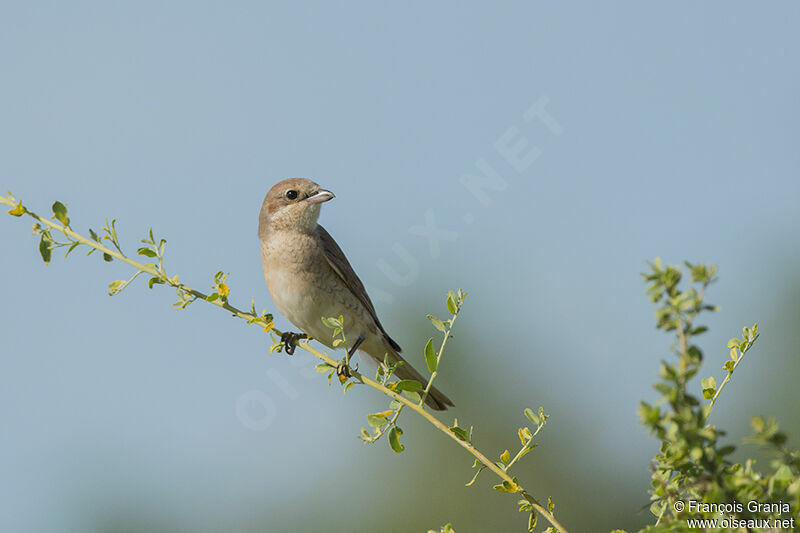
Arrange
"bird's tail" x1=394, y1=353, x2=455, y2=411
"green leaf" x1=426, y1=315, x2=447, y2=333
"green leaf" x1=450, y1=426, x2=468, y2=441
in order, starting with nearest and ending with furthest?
"green leaf" x1=450, y1=426, x2=468, y2=441, "green leaf" x1=426, y1=315, x2=447, y2=333, "bird's tail" x1=394, y1=353, x2=455, y2=411

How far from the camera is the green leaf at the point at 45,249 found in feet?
8.43

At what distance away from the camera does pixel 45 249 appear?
259 cm

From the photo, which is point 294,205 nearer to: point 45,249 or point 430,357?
point 45,249

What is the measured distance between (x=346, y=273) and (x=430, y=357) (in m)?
4.00

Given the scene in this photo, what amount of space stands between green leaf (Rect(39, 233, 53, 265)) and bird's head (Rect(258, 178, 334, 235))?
382 cm

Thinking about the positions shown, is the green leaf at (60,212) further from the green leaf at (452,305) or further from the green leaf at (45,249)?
the green leaf at (452,305)

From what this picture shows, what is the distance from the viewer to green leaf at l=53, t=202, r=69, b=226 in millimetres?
2629

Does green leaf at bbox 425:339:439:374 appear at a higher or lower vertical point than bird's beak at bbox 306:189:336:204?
lower

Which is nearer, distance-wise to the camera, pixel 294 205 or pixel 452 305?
pixel 452 305

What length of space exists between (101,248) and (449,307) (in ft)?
3.63

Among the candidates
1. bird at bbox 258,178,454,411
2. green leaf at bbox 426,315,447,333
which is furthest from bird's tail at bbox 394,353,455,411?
green leaf at bbox 426,315,447,333

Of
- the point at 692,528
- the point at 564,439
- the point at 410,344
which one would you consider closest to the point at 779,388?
the point at 564,439

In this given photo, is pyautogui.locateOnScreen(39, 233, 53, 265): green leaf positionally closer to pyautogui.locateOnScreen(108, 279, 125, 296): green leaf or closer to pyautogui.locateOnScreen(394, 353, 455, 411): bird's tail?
pyautogui.locateOnScreen(108, 279, 125, 296): green leaf

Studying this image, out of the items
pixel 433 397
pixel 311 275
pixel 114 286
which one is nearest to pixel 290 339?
pixel 311 275
